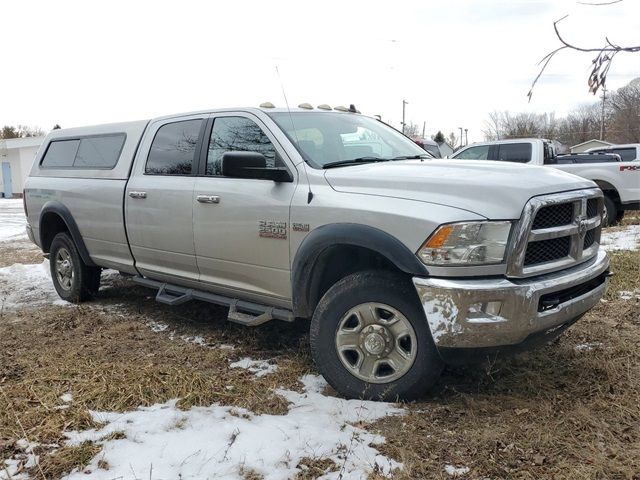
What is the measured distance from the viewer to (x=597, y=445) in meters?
2.95

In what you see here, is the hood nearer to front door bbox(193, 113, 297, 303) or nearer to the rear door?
front door bbox(193, 113, 297, 303)

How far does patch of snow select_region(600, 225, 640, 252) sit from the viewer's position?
8383mm

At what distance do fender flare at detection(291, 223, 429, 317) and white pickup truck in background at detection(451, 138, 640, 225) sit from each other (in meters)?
8.38

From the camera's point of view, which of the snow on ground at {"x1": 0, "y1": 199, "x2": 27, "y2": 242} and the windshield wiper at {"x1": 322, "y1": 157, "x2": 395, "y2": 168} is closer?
the windshield wiper at {"x1": 322, "y1": 157, "x2": 395, "y2": 168}

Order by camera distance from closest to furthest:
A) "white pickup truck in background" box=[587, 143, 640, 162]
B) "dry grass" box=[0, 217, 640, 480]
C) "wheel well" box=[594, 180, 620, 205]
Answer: "dry grass" box=[0, 217, 640, 480] < "wheel well" box=[594, 180, 620, 205] < "white pickup truck in background" box=[587, 143, 640, 162]

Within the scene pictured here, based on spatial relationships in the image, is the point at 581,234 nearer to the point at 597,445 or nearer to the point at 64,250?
the point at 597,445

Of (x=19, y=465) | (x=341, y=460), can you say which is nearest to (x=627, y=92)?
(x=341, y=460)

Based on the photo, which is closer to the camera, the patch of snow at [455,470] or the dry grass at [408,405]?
the patch of snow at [455,470]

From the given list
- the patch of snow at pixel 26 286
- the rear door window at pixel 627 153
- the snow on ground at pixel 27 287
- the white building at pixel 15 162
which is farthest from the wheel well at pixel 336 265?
the white building at pixel 15 162

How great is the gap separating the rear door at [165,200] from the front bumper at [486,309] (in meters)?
2.31

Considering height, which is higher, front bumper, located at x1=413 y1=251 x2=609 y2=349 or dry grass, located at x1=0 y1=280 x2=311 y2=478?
front bumper, located at x1=413 y1=251 x2=609 y2=349

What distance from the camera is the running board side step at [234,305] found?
13.9ft

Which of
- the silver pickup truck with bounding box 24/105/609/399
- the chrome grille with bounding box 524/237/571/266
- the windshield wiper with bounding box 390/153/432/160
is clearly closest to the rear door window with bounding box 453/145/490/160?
the silver pickup truck with bounding box 24/105/609/399

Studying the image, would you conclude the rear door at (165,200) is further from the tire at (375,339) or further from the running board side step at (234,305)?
the tire at (375,339)
